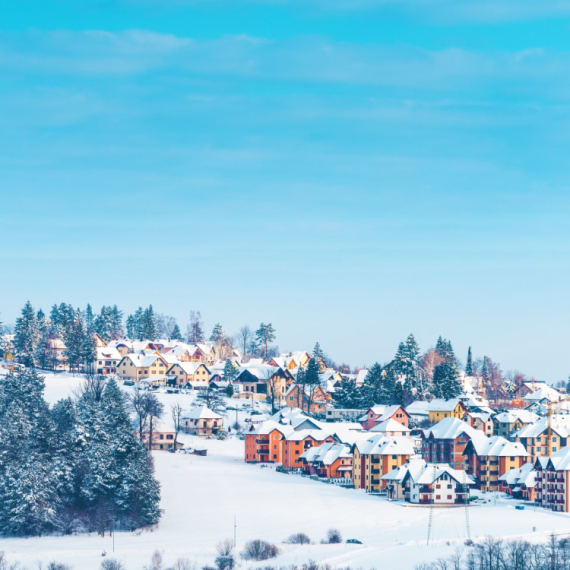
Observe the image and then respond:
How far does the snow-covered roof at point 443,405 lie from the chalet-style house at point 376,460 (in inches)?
1294

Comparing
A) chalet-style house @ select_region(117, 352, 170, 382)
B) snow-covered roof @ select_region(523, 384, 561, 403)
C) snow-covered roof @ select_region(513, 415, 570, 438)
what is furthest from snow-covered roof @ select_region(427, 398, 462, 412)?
chalet-style house @ select_region(117, 352, 170, 382)

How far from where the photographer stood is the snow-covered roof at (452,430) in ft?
366

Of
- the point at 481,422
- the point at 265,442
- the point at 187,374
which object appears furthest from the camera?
the point at 187,374

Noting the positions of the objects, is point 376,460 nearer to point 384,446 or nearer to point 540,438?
point 384,446

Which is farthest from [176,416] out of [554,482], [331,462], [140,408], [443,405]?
[554,482]

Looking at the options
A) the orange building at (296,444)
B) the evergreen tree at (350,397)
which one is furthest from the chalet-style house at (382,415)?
the orange building at (296,444)

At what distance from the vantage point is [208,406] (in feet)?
452

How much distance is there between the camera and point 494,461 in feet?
347

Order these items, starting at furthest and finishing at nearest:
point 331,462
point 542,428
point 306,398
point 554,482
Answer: point 306,398 < point 542,428 < point 331,462 < point 554,482

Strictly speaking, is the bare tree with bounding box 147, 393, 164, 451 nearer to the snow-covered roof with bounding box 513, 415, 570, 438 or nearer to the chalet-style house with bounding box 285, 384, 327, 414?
the chalet-style house with bounding box 285, 384, 327, 414

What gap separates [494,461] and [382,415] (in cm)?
2721

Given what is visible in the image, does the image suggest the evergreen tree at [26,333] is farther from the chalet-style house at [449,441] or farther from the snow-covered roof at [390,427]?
the chalet-style house at [449,441]

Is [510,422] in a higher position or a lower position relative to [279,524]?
higher

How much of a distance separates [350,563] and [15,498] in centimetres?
2804
